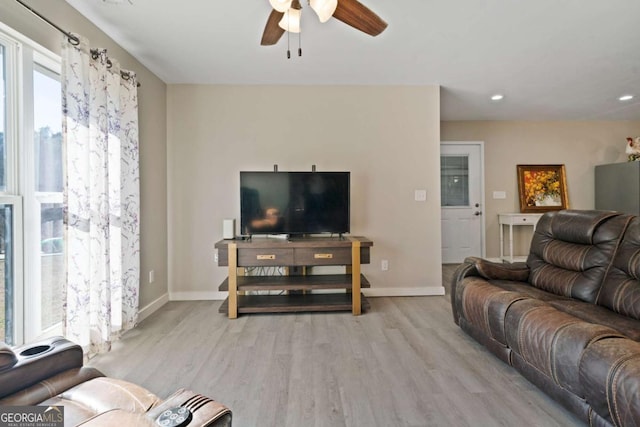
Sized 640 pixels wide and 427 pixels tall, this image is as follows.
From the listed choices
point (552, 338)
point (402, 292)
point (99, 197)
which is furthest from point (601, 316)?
point (99, 197)

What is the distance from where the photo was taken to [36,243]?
6.48 ft

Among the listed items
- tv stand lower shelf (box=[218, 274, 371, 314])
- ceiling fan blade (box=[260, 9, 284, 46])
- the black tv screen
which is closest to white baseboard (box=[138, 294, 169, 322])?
tv stand lower shelf (box=[218, 274, 371, 314])

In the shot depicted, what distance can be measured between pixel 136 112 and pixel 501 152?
5431 millimetres

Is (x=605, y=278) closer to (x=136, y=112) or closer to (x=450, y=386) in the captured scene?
(x=450, y=386)

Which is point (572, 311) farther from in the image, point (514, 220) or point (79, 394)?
point (514, 220)

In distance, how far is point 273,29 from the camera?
1874mm

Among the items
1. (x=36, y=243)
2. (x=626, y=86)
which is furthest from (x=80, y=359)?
(x=626, y=86)

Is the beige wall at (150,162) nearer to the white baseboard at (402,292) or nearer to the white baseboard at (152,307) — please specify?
the white baseboard at (152,307)

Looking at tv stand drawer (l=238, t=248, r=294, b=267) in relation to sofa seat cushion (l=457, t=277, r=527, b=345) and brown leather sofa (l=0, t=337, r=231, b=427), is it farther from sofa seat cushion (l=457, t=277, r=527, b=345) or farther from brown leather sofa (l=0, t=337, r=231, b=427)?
brown leather sofa (l=0, t=337, r=231, b=427)

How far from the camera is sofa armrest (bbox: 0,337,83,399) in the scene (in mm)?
972

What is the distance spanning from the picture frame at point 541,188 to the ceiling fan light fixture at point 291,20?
5039 millimetres
